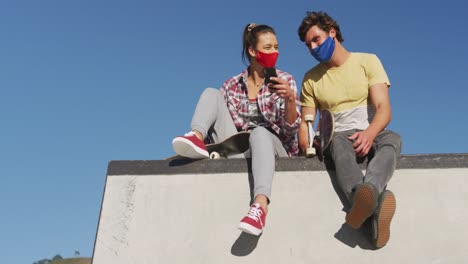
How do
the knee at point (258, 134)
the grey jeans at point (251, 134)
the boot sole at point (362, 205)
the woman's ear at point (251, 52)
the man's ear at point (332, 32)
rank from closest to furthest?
the boot sole at point (362, 205) → the grey jeans at point (251, 134) → the knee at point (258, 134) → the man's ear at point (332, 32) → the woman's ear at point (251, 52)

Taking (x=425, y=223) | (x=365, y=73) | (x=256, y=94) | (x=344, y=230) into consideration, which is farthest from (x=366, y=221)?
(x=256, y=94)

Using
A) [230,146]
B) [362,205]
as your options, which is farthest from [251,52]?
[362,205]

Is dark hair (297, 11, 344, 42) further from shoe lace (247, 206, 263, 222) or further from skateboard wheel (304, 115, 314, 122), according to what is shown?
shoe lace (247, 206, 263, 222)

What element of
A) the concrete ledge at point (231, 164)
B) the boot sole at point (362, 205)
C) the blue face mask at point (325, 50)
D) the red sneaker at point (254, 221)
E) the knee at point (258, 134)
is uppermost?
the blue face mask at point (325, 50)

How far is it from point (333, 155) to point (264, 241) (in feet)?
2.25

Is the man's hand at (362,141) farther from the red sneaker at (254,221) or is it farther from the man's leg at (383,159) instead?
the red sneaker at (254,221)

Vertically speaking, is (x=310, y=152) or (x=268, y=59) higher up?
(x=268, y=59)

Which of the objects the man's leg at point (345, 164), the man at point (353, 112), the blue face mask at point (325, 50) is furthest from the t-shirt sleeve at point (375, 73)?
the man's leg at point (345, 164)

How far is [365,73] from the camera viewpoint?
324cm

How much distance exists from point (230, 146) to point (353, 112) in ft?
2.96

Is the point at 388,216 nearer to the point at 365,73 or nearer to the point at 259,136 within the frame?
the point at 259,136

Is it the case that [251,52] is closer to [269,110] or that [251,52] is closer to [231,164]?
[269,110]

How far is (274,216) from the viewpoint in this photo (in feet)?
9.53

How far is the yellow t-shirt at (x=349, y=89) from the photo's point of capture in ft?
10.4
